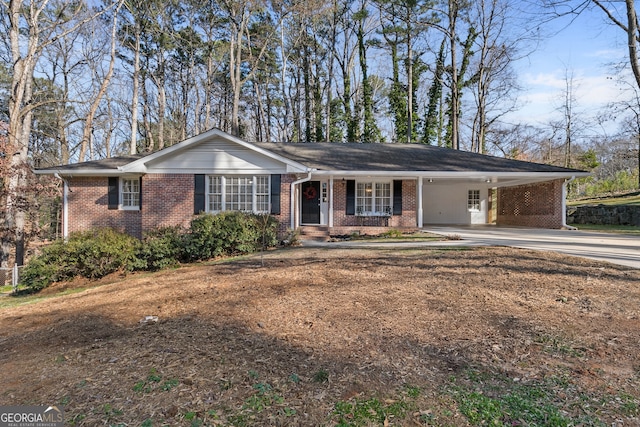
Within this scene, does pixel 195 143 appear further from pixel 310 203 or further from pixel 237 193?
pixel 310 203

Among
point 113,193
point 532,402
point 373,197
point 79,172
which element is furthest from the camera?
point 373,197

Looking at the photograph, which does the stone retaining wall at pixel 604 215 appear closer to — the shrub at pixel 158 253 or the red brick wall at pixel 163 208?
the red brick wall at pixel 163 208

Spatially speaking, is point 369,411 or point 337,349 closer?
point 369,411

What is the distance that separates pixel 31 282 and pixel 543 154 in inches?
1453

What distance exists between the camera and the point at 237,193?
12.1m

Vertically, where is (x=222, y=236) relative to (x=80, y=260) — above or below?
above

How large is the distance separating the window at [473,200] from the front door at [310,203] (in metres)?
8.83

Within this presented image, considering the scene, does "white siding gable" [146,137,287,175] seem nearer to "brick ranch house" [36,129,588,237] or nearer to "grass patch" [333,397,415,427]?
"brick ranch house" [36,129,588,237]

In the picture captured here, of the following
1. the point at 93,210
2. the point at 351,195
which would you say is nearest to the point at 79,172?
the point at 93,210

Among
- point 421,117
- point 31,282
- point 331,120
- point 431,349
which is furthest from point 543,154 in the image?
point 31,282

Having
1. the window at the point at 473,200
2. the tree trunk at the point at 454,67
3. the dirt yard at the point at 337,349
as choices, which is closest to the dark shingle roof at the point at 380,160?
the window at the point at 473,200

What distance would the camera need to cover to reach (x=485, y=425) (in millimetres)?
2320

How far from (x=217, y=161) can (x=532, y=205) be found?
44.3 ft

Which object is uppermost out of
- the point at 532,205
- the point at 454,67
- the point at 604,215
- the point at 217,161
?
the point at 454,67
